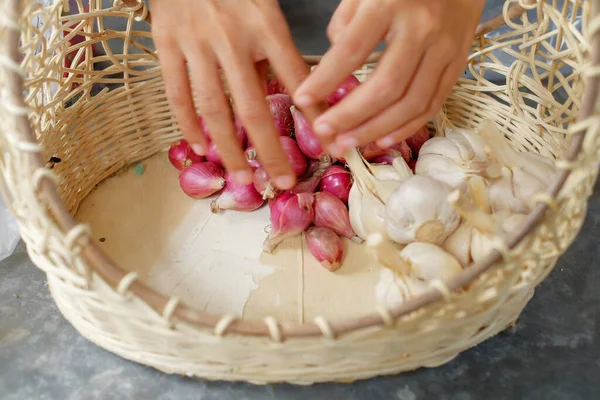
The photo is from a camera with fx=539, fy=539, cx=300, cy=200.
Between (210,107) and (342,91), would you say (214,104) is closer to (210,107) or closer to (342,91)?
(210,107)

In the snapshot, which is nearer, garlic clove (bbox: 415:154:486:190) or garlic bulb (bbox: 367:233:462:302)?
garlic bulb (bbox: 367:233:462:302)

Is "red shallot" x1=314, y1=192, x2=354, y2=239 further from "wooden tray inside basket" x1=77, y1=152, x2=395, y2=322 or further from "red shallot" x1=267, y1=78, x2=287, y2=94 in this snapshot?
"red shallot" x1=267, y1=78, x2=287, y2=94

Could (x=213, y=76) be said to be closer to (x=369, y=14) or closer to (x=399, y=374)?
(x=369, y=14)

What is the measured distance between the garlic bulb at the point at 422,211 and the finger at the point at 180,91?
22cm

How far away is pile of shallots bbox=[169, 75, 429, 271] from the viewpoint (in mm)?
661

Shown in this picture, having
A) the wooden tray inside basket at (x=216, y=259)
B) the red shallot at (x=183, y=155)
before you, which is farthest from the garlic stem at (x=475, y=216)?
the red shallot at (x=183, y=155)

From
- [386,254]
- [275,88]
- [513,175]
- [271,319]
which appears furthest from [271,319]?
[275,88]

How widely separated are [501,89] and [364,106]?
346 millimetres

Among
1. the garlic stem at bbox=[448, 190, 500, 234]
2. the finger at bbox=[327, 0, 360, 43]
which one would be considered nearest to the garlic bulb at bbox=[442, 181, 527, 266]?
the garlic stem at bbox=[448, 190, 500, 234]

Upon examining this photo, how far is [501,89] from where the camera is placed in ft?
2.47

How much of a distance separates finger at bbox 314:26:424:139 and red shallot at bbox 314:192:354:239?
177 mm

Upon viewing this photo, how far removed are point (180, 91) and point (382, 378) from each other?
1.16ft

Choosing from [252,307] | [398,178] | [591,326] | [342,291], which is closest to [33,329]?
[252,307]

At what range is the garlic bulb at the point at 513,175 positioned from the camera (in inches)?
23.3
